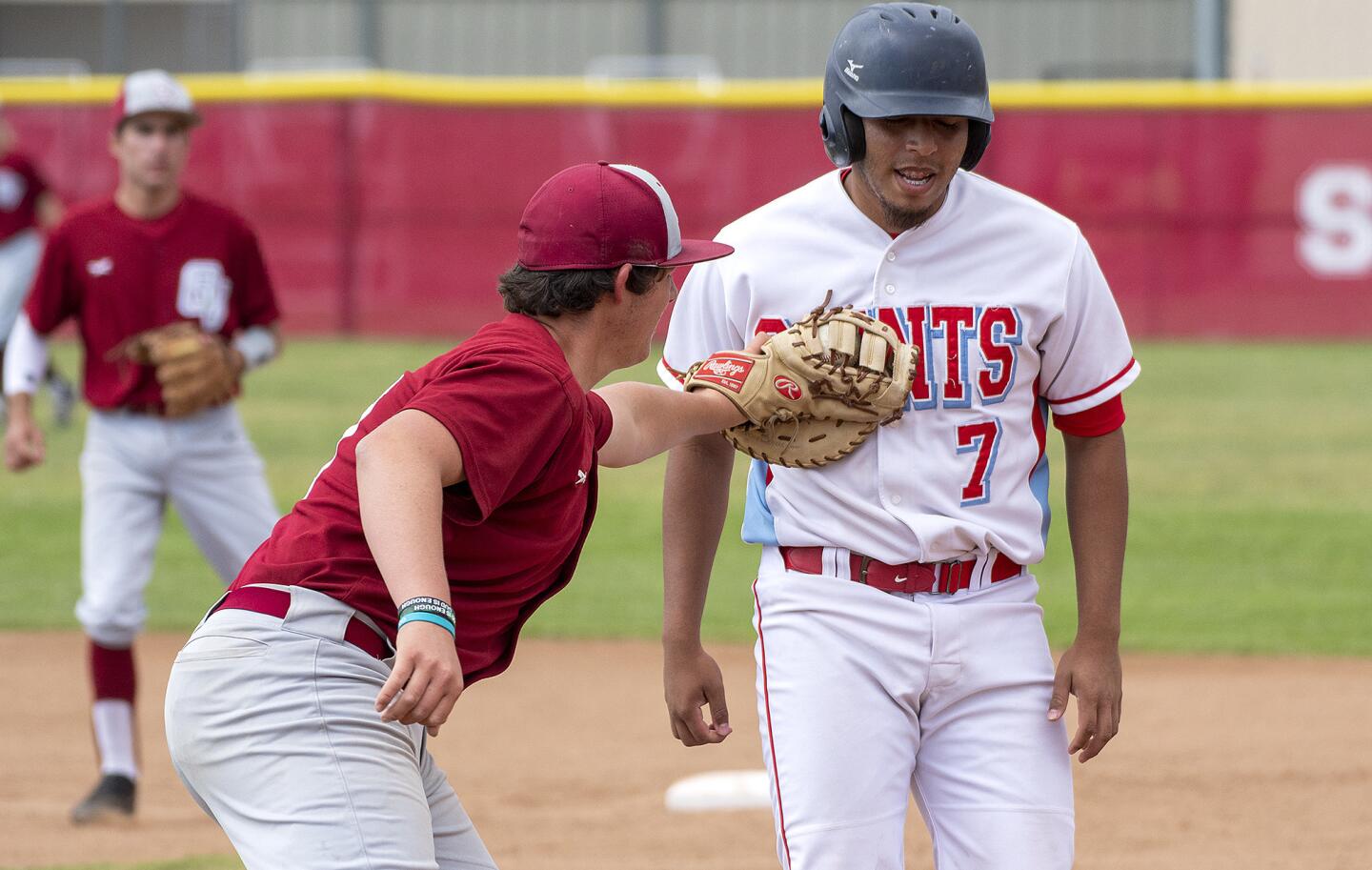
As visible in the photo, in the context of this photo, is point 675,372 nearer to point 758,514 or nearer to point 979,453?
point 758,514

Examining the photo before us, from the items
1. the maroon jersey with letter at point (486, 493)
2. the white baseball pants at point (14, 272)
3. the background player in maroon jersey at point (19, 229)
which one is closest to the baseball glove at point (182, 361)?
the maroon jersey with letter at point (486, 493)

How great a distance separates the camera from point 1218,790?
17.9ft

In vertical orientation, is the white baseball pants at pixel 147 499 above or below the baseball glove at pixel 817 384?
below

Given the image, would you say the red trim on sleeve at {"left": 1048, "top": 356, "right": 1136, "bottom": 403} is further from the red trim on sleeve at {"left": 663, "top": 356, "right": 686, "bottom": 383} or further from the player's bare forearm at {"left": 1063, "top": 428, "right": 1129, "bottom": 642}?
the red trim on sleeve at {"left": 663, "top": 356, "right": 686, "bottom": 383}

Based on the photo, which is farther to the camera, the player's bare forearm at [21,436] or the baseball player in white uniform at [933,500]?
the player's bare forearm at [21,436]

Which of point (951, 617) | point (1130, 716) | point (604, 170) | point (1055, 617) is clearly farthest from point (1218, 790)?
point (604, 170)

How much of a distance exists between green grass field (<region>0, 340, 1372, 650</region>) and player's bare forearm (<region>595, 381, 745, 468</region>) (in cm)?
471

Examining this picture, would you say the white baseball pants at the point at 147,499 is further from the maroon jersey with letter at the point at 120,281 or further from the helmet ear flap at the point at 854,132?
the helmet ear flap at the point at 854,132

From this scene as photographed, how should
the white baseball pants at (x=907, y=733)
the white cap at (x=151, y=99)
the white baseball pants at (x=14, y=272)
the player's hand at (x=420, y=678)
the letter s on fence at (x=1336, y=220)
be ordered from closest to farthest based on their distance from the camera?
the player's hand at (x=420, y=678)
the white baseball pants at (x=907, y=733)
the white cap at (x=151, y=99)
the white baseball pants at (x=14, y=272)
the letter s on fence at (x=1336, y=220)

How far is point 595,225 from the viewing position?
106 inches

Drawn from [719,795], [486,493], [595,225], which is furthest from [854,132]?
[719,795]

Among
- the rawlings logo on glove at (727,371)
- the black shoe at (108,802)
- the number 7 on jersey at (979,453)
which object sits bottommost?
the black shoe at (108,802)

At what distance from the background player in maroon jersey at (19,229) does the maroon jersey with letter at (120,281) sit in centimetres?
697

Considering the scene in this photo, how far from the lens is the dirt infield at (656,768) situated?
16.0 ft
